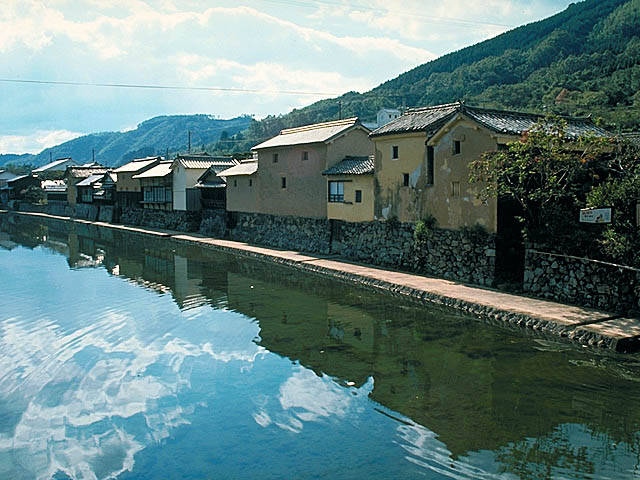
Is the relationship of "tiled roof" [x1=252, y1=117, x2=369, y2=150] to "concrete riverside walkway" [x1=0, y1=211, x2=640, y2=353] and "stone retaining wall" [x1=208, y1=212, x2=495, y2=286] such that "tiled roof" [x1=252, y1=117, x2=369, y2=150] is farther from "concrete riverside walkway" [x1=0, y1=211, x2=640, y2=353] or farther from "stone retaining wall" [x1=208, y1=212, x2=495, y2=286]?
"concrete riverside walkway" [x1=0, y1=211, x2=640, y2=353]

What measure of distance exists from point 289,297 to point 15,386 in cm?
879

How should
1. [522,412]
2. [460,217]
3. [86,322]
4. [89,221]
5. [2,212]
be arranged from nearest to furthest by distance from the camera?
[522,412] → [86,322] → [460,217] → [89,221] → [2,212]

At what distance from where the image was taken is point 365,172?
23.0 m

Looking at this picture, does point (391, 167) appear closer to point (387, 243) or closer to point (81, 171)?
point (387, 243)

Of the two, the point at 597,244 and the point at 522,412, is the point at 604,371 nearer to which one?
the point at 522,412

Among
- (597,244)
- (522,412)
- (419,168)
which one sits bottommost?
(522,412)

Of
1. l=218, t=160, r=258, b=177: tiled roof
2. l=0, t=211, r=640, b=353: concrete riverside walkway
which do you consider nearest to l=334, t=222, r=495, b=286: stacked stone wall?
l=0, t=211, r=640, b=353: concrete riverside walkway

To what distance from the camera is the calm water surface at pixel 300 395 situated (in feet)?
27.2

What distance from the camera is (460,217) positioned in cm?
1855

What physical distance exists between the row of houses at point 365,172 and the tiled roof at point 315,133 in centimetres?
7

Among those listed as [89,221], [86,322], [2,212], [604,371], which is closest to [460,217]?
[604,371]

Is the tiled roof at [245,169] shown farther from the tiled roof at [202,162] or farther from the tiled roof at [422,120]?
the tiled roof at [422,120]

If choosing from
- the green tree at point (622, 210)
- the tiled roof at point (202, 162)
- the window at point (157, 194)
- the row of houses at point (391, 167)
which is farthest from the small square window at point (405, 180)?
the window at point (157, 194)

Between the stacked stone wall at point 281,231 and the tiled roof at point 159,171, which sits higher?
the tiled roof at point 159,171
